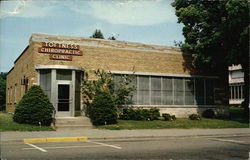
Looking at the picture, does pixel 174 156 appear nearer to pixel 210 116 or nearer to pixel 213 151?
pixel 213 151

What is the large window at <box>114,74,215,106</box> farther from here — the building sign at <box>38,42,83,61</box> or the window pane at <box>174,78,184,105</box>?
the building sign at <box>38,42,83,61</box>

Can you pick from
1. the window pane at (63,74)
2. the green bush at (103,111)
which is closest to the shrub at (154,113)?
the green bush at (103,111)

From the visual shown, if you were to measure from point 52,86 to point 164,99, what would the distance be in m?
9.99

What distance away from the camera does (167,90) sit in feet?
87.8

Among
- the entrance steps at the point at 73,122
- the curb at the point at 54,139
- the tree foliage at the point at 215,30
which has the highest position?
the tree foliage at the point at 215,30

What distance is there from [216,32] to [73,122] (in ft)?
41.0

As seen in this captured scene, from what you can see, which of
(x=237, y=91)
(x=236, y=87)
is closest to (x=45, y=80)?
(x=237, y=91)

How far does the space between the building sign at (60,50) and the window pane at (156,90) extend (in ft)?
22.9

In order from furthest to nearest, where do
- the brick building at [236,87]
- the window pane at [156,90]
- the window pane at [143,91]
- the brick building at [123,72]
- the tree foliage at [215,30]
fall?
the brick building at [236,87]
the window pane at [156,90]
the window pane at [143,91]
the brick building at [123,72]
the tree foliage at [215,30]

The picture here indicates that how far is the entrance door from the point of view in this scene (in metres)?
21.4

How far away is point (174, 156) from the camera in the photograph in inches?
375

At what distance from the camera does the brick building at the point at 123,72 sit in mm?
21500

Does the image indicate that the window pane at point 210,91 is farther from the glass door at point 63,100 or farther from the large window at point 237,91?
the large window at point 237,91

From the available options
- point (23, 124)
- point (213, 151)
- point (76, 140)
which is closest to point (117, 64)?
point (23, 124)
